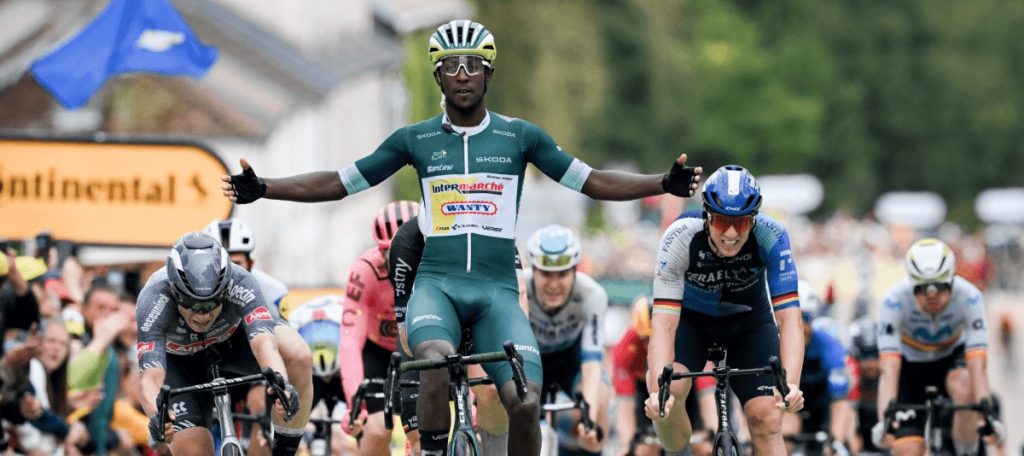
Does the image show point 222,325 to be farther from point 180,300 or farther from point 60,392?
point 60,392

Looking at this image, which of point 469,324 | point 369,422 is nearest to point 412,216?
point 369,422

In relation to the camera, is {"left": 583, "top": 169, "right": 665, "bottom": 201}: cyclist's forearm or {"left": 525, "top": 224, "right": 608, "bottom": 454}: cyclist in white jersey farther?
{"left": 525, "top": 224, "right": 608, "bottom": 454}: cyclist in white jersey

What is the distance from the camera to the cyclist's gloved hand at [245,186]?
10.0 metres

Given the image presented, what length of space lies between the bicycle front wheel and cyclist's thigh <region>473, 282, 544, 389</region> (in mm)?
345

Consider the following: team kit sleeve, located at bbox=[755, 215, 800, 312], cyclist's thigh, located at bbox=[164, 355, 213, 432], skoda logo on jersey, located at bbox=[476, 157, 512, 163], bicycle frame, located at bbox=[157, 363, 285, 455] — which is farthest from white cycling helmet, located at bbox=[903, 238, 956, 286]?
bicycle frame, located at bbox=[157, 363, 285, 455]

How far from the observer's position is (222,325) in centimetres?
1095

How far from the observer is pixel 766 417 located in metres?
11.1

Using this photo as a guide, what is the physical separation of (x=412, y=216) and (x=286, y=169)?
24.5 m

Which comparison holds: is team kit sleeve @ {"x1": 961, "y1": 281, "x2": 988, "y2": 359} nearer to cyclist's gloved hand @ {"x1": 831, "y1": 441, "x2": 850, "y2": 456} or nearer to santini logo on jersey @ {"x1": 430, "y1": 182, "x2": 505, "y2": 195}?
cyclist's gloved hand @ {"x1": 831, "y1": 441, "x2": 850, "y2": 456}

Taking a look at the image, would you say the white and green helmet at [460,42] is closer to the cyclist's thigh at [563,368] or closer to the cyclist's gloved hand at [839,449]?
the cyclist's thigh at [563,368]

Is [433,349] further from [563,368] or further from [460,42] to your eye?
[563,368]

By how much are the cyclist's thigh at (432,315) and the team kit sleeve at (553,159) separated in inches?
33.4

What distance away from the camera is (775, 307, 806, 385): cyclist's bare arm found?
1086cm

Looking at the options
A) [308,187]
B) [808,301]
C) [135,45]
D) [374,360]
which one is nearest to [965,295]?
[808,301]
